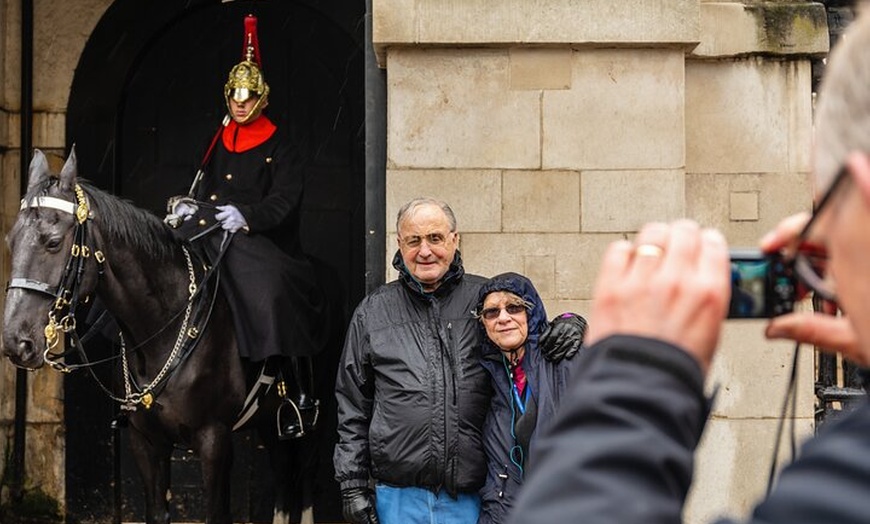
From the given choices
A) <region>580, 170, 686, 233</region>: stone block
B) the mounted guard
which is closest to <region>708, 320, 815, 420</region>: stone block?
<region>580, 170, 686, 233</region>: stone block

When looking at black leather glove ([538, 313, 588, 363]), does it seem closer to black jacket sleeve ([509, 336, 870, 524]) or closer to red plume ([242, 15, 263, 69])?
black jacket sleeve ([509, 336, 870, 524])

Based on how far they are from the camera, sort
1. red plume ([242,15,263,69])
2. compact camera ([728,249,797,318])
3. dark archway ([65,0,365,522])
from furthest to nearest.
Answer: dark archway ([65,0,365,522]) < red plume ([242,15,263,69]) < compact camera ([728,249,797,318])

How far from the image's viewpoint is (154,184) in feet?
28.6

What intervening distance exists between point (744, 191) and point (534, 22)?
1.23m

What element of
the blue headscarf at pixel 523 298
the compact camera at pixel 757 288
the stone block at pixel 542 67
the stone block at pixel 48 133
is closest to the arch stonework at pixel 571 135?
the stone block at pixel 542 67

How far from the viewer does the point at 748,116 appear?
627 cm

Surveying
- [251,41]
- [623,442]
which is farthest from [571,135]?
[623,442]

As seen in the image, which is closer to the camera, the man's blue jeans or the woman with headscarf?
the woman with headscarf

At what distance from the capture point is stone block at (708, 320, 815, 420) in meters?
6.08

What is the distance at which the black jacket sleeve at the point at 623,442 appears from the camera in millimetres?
981

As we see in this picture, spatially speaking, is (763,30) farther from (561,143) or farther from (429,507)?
(429,507)

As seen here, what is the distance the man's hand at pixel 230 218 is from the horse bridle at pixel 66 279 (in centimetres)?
88

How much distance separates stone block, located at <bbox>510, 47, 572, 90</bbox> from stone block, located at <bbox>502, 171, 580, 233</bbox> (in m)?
0.39

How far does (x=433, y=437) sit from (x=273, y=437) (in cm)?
315
